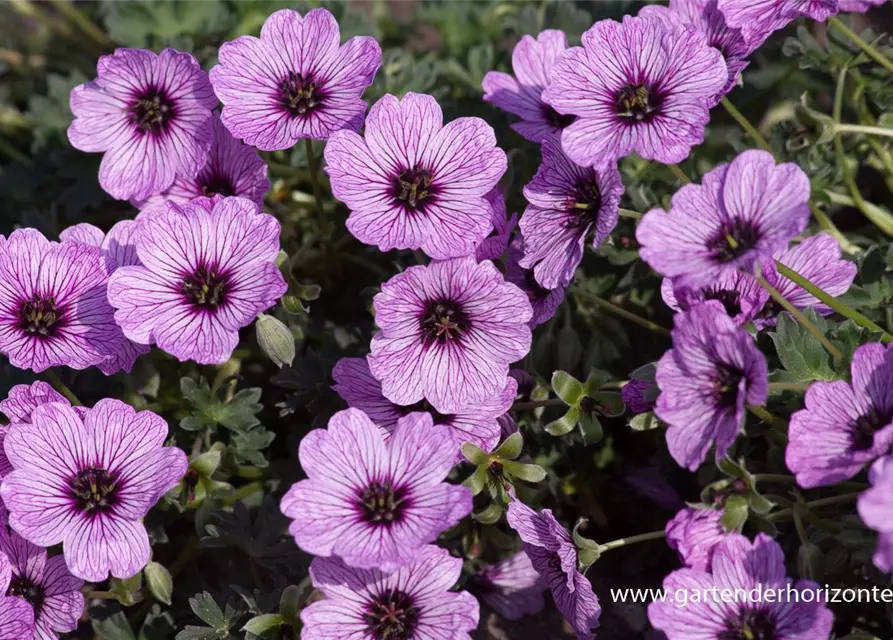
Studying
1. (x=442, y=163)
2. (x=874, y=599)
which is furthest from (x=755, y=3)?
(x=874, y=599)

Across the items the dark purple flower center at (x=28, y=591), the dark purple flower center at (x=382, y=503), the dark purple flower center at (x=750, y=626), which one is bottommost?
the dark purple flower center at (x=750, y=626)

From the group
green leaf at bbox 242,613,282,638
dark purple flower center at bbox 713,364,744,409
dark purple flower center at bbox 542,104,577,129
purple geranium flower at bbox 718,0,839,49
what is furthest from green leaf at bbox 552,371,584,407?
purple geranium flower at bbox 718,0,839,49

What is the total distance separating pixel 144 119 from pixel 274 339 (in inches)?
32.3

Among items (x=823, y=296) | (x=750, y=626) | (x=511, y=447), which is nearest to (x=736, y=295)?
(x=823, y=296)

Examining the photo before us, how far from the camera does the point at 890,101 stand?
3055 mm

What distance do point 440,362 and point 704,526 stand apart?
72 centimetres

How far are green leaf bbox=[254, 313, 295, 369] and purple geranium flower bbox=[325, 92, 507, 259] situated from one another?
0.29 meters

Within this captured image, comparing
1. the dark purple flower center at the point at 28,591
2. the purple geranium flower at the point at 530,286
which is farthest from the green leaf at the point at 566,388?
the dark purple flower center at the point at 28,591

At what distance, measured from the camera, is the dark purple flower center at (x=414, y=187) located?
8.00ft

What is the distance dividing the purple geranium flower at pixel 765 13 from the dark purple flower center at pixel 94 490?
1934mm

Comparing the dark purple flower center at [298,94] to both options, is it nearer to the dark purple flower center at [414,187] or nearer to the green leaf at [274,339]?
the dark purple flower center at [414,187]

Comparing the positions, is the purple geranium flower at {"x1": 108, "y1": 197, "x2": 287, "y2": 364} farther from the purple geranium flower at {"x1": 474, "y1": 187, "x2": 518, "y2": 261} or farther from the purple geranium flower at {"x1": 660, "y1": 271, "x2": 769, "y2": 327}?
the purple geranium flower at {"x1": 660, "y1": 271, "x2": 769, "y2": 327}

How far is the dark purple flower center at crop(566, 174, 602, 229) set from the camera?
7.99ft

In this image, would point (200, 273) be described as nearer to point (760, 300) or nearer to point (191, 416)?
point (191, 416)
